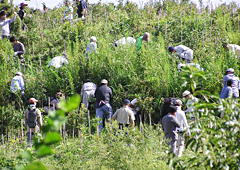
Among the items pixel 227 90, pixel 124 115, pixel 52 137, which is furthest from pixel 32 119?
pixel 52 137

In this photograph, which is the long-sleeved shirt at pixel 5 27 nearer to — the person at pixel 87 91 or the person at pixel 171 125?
the person at pixel 87 91

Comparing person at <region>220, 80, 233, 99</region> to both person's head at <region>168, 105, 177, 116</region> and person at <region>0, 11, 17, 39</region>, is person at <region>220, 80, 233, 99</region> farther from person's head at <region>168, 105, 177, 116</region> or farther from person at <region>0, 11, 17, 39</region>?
person at <region>0, 11, 17, 39</region>

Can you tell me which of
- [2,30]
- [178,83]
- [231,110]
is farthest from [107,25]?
[231,110]

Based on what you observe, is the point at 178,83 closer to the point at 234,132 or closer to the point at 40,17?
the point at 234,132

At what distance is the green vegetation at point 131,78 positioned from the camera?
440 cm

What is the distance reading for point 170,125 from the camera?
926 centimetres

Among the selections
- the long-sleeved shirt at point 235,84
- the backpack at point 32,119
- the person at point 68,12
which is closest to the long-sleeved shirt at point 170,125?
the long-sleeved shirt at point 235,84

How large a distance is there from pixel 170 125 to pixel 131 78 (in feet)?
12.2

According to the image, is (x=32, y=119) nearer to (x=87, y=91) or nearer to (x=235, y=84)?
(x=87, y=91)

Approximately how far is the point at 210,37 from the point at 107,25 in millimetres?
4552

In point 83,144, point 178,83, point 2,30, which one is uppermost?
point 2,30

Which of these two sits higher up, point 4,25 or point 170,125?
point 4,25

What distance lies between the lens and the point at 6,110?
13.1 meters

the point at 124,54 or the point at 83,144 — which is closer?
the point at 83,144
